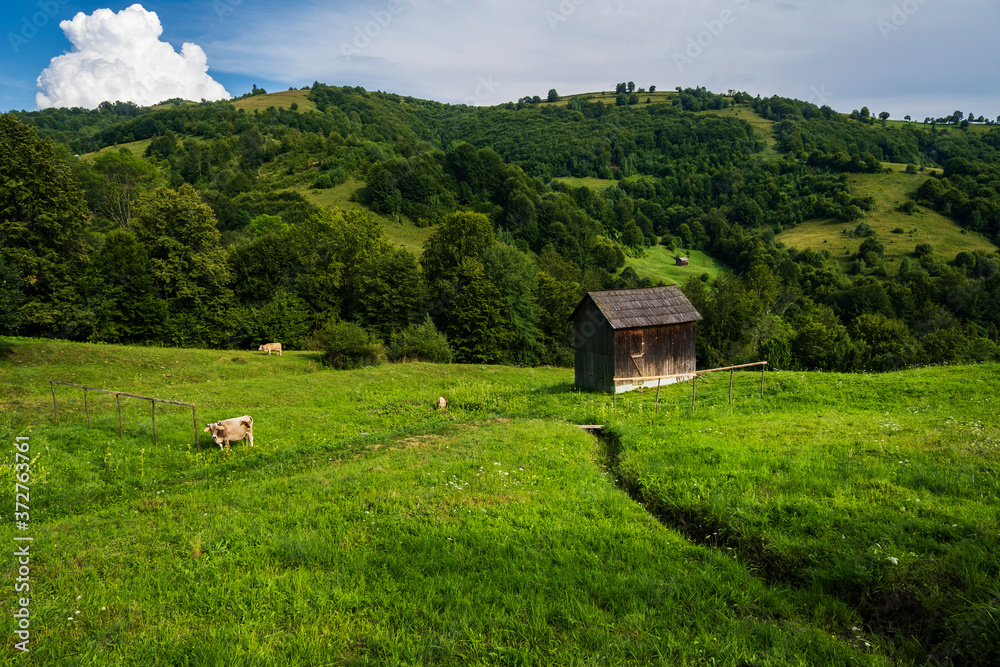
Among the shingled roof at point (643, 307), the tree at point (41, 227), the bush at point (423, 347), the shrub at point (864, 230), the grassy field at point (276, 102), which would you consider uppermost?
the grassy field at point (276, 102)

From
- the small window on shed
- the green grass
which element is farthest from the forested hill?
the small window on shed

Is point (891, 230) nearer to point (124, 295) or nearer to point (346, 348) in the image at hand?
point (346, 348)

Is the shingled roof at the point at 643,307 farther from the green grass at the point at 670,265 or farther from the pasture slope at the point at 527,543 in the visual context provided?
the green grass at the point at 670,265

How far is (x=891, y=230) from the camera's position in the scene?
339ft

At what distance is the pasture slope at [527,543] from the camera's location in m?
6.30

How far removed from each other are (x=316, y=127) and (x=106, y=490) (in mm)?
158046

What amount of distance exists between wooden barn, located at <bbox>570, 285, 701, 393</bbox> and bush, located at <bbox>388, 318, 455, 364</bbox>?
54.2 ft

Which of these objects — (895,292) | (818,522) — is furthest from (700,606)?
(895,292)

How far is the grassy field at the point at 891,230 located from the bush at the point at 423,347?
88.4m

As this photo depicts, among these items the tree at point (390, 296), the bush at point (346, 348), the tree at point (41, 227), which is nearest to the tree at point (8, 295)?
the tree at point (41, 227)

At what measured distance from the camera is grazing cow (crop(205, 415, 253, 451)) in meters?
16.6

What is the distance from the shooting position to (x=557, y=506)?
10.4 m

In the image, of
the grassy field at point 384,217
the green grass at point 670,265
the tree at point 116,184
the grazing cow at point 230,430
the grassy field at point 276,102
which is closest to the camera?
the grazing cow at point 230,430

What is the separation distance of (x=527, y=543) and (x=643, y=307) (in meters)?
22.5
